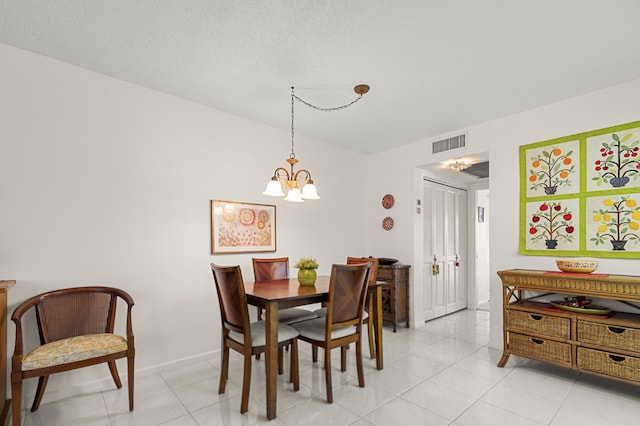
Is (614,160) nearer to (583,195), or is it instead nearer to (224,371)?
(583,195)

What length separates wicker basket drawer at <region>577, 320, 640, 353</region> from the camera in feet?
7.96

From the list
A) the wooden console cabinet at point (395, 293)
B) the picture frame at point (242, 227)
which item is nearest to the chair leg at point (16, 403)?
the picture frame at point (242, 227)

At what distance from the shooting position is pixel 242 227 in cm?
360

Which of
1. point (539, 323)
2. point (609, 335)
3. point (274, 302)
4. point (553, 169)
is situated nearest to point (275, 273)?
point (274, 302)

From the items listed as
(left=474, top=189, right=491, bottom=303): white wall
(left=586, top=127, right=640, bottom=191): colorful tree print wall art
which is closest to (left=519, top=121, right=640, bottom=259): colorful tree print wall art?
(left=586, top=127, right=640, bottom=191): colorful tree print wall art

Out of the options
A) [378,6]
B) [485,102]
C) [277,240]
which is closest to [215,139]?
[277,240]

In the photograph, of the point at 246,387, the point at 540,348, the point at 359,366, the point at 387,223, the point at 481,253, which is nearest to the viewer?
the point at 246,387

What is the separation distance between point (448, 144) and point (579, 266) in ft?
6.60

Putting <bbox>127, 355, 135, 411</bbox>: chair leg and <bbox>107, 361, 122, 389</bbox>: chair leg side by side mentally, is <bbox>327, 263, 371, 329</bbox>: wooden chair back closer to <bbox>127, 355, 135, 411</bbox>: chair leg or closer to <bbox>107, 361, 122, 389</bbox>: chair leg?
<bbox>127, 355, 135, 411</bbox>: chair leg

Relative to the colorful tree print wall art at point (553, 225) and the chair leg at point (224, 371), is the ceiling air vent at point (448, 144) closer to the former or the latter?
the colorful tree print wall art at point (553, 225)

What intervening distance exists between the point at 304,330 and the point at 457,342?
7.30 feet

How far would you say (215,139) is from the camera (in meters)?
3.45

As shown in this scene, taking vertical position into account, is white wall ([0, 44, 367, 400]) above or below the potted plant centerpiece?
above

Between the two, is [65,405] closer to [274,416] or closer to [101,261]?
[101,261]
